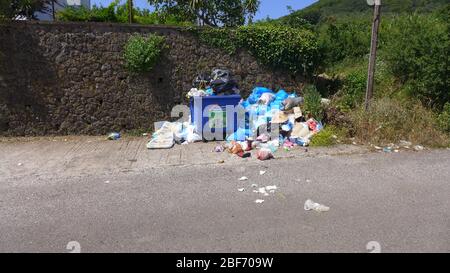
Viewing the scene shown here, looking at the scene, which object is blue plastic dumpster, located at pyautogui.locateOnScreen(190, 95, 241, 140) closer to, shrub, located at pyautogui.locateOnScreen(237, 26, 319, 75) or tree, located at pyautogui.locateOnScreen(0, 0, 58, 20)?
shrub, located at pyautogui.locateOnScreen(237, 26, 319, 75)

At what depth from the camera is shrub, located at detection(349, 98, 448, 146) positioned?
7000 millimetres

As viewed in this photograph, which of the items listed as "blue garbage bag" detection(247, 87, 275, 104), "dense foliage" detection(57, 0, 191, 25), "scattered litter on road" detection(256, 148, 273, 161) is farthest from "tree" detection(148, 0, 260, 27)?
"scattered litter on road" detection(256, 148, 273, 161)

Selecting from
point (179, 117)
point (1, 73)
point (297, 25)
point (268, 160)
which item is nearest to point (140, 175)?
point (268, 160)

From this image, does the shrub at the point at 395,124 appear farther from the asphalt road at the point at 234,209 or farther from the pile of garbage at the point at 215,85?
the pile of garbage at the point at 215,85

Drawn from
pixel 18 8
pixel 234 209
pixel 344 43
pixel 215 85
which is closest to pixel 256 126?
pixel 215 85

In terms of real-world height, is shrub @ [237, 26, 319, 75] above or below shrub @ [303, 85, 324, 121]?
above

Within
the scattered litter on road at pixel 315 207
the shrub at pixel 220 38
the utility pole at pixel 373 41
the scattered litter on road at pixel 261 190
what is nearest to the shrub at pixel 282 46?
the shrub at pixel 220 38

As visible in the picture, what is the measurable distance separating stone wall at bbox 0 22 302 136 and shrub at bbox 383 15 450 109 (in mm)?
3402

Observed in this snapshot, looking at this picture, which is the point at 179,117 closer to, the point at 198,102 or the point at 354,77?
the point at 198,102

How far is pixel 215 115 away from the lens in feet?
23.7

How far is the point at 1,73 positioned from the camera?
7.62m

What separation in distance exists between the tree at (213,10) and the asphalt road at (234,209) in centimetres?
568

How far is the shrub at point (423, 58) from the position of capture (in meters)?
7.61
